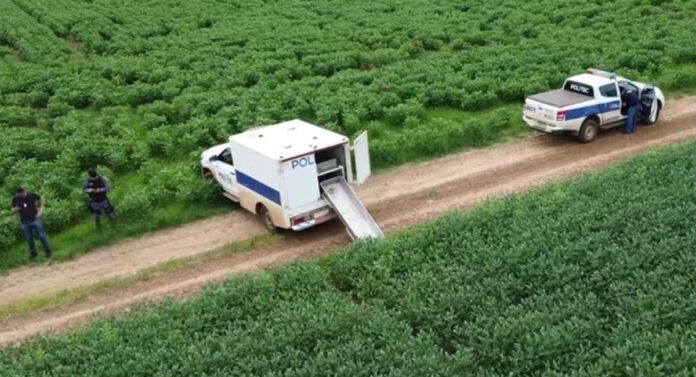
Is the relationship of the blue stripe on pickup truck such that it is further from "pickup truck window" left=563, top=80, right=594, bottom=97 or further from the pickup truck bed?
"pickup truck window" left=563, top=80, right=594, bottom=97

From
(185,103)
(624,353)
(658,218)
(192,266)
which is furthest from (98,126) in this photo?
(624,353)

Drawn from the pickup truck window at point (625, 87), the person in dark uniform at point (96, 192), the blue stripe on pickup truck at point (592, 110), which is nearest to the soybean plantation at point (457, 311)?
the person in dark uniform at point (96, 192)

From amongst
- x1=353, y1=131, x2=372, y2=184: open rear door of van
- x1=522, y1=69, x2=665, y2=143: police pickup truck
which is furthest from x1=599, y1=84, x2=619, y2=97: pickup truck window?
x1=353, y1=131, x2=372, y2=184: open rear door of van

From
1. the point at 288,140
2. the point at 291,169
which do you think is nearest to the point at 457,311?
the point at 291,169

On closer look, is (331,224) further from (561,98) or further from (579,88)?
(579,88)

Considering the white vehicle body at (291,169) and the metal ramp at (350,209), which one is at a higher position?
the white vehicle body at (291,169)

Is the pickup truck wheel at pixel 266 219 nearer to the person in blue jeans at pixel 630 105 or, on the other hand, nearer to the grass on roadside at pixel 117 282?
the grass on roadside at pixel 117 282
